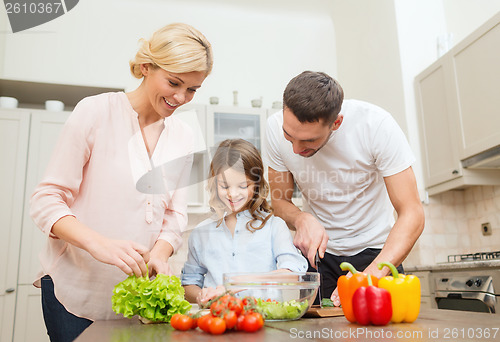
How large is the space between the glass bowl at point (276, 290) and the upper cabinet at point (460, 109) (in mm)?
2075

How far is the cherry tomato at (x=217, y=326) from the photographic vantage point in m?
0.85

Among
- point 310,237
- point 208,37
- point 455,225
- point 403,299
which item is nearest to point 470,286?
point 455,225

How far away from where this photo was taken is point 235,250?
5.12 ft

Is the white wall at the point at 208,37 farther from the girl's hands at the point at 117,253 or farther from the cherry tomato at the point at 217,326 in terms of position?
the cherry tomato at the point at 217,326

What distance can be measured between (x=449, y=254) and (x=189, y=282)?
230 centimetres

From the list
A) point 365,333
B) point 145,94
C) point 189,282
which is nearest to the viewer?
point 365,333

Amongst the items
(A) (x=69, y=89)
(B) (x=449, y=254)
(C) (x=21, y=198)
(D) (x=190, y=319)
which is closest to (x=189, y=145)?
(D) (x=190, y=319)

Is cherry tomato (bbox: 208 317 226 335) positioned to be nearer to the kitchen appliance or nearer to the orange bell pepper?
the orange bell pepper

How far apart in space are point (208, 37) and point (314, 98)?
2.65m

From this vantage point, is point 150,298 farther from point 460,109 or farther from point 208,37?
point 208,37

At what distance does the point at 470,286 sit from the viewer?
2.33 meters

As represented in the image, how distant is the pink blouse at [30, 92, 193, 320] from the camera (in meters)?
1.12

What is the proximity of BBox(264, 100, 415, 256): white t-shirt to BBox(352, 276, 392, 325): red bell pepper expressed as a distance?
0.73m

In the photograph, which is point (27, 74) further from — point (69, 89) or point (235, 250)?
point (235, 250)
